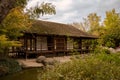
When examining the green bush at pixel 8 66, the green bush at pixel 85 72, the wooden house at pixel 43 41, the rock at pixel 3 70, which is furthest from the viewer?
the wooden house at pixel 43 41

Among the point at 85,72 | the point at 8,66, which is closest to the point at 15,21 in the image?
the point at 8,66

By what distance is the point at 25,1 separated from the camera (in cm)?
2122

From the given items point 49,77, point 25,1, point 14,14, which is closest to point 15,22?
point 14,14

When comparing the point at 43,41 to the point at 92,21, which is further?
the point at 92,21

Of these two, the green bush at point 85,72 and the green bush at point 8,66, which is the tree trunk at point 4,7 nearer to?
the green bush at point 85,72

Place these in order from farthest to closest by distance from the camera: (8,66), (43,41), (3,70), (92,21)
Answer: (92,21) → (43,41) → (8,66) → (3,70)

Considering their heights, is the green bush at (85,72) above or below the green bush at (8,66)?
above

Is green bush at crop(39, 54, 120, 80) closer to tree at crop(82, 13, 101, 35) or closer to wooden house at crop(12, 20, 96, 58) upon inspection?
wooden house at crop(12, 20, 96, 58)

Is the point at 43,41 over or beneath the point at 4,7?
beneath

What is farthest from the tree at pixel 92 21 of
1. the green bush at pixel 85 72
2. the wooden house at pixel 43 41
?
the green bush at pixel 85 72

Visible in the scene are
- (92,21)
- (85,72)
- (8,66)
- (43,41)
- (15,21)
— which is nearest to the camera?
(85,72)

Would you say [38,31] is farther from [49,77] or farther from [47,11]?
[49,77]

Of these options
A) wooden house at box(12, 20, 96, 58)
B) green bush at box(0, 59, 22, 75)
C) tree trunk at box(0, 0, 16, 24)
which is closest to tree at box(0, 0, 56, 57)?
green bush at box(0, 59, 22, 75)

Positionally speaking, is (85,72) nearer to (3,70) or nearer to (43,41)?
(3,70)
